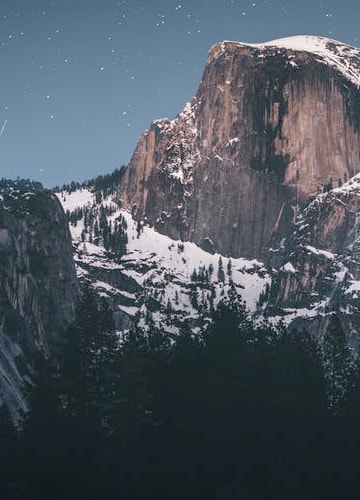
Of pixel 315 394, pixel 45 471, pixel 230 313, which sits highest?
pixel 230 313

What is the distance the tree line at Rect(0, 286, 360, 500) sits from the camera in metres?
60.6

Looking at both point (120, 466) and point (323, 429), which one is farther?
point (323, 429)

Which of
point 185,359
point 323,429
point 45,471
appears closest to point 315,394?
point 323,429

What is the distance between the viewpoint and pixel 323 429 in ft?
221

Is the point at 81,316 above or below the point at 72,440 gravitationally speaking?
above

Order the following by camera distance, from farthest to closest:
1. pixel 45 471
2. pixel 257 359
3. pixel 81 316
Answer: pixel 81 316, pixel 257 359, pixel 45 471

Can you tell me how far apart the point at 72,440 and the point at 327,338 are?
108ft

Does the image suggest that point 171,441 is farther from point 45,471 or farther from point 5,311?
point 5,311

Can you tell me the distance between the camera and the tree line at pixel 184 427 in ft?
199

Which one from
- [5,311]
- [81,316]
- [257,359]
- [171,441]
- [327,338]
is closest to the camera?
[171,441]

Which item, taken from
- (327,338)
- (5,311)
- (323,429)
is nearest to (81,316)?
(323,429)

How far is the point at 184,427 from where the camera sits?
6391cm

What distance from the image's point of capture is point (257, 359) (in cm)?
6931

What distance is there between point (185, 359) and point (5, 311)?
102340mm
